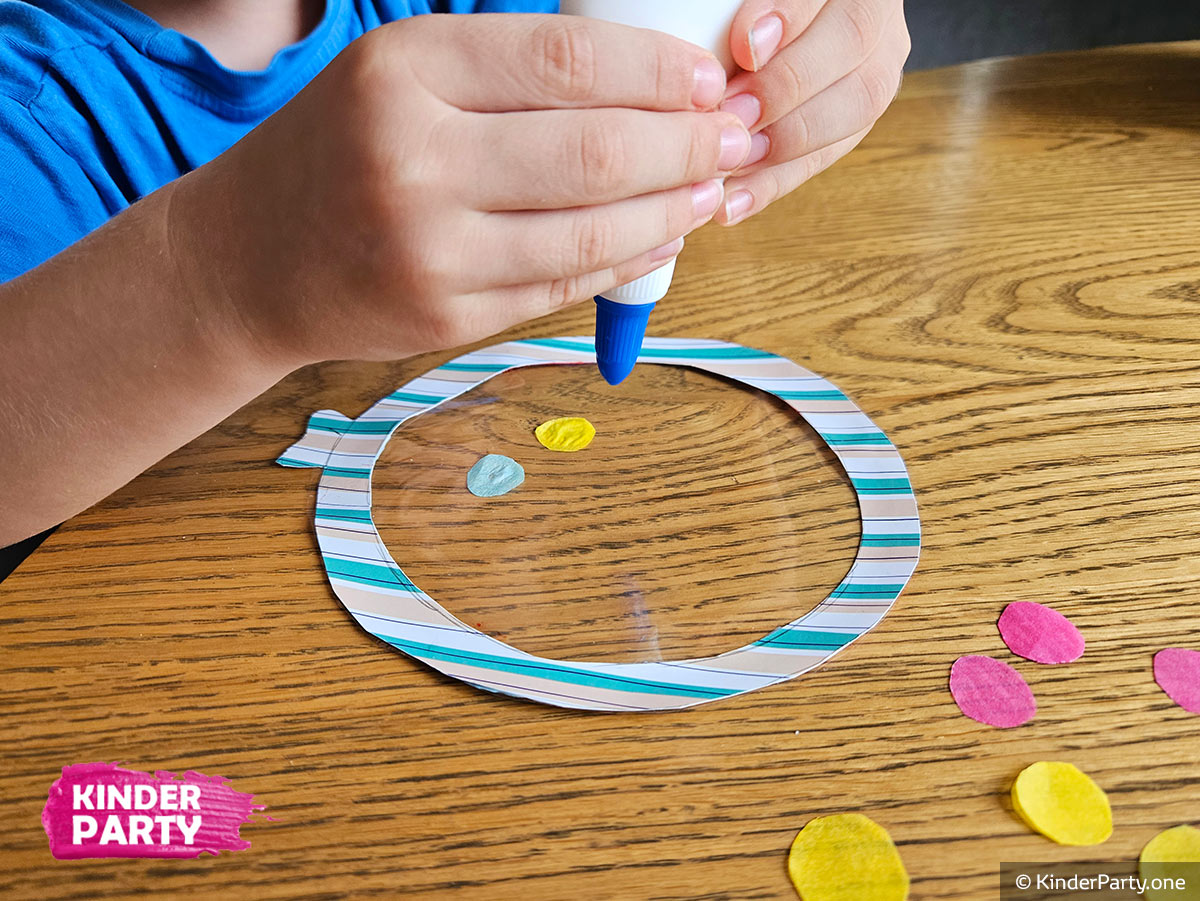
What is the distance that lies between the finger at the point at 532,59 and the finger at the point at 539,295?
0.06 meters

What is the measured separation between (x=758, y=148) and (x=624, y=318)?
109mm

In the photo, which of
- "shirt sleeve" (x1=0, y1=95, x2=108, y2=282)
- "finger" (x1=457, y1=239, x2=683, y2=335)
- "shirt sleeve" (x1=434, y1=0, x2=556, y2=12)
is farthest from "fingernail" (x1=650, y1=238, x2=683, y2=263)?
"shirt sleeve" (x1=434, y1=0, x2=556, y2=12)

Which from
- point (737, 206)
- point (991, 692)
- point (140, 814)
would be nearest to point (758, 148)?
point (737, 206)

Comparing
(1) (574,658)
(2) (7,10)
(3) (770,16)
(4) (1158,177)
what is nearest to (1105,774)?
(1) (574,658)

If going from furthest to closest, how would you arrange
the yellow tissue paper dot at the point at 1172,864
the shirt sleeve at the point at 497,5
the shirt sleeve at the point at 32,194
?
the shirt sleeve at the point at 497,5 < the shirt sleeve at the point at 32,194 < the yellow tissue paper dot at the point at 1172,864

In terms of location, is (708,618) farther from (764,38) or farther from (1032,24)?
(1032,24)

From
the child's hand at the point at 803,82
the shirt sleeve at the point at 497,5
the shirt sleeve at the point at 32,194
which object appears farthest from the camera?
the shirt sleeve at the point at 497,5

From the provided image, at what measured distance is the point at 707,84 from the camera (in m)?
0.31

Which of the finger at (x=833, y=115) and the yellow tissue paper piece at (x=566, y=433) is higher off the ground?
the finger at (x=833, y=115)

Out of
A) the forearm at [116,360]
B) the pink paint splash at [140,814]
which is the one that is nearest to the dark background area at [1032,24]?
the forearm at [116,360]

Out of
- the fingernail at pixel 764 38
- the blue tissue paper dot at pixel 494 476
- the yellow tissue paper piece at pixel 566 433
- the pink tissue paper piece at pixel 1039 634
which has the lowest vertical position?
the pink tissue paper piece at pixel 1039 634

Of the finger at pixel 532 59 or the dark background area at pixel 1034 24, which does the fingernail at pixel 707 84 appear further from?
the dark background area at pixel 1034 24

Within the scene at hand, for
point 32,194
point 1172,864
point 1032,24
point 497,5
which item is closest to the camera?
point 1172,864

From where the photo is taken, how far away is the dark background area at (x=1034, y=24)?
1.53m
